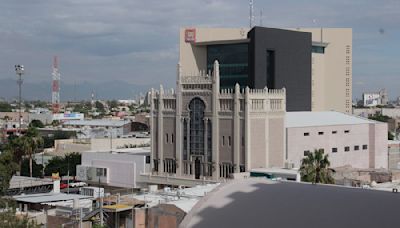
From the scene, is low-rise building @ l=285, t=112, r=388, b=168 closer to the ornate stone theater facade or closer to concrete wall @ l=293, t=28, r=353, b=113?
the ornate stone theater facade

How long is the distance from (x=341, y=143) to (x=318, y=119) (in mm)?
4576

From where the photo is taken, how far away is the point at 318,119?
266 ft

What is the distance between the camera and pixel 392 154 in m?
87.8

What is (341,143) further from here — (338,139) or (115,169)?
(115,169)

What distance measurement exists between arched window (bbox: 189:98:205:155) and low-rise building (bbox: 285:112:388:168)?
9171 millimetres

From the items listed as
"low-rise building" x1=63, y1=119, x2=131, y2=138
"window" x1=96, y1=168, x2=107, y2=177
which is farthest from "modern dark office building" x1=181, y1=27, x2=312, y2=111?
"low-rise building" x1=63, y1=119, x2=131, y2=138

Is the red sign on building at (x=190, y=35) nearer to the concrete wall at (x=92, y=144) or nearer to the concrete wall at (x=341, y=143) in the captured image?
the concrete wall at (x=92, y=144)

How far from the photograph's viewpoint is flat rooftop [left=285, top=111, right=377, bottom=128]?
75.2 metres

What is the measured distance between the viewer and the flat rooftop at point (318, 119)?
75.2m

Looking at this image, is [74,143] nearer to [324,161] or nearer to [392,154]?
[392,154]

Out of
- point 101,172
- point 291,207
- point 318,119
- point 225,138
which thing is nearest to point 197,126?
point 225,138

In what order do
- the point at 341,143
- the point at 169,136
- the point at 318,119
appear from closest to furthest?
the point at 169,136 < the point at 341,143 < the point at 318,119

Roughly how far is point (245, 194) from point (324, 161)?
29.0 m

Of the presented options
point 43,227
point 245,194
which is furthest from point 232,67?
point 245,194
